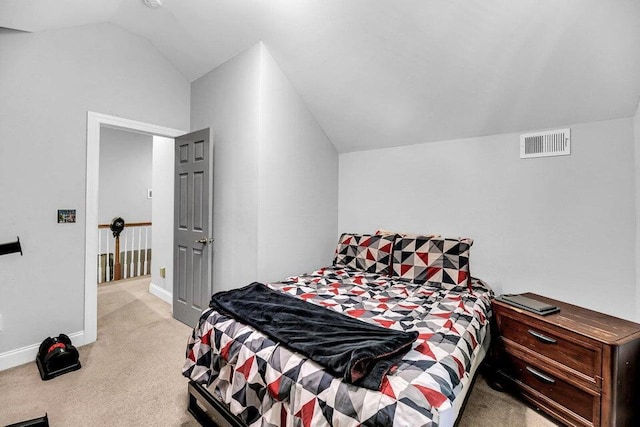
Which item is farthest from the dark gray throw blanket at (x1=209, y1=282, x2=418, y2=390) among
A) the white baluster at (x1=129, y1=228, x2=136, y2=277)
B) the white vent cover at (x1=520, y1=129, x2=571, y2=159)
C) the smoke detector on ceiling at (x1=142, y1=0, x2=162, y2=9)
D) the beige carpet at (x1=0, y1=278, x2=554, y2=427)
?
the white baluster at (x1=129, y1=228, x2=136, y2=277)

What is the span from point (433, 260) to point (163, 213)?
11.2ft

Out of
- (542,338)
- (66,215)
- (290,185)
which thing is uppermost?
(290,185)

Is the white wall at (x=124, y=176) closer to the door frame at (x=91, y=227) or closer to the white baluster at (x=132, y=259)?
the white baluster at (x=132, y=259)

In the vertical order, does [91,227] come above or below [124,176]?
below

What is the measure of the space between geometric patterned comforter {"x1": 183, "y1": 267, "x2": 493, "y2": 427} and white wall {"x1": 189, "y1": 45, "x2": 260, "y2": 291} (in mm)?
728

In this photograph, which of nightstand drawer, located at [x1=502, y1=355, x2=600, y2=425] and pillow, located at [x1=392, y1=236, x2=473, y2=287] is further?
pillow, located at [x1=392, y1=236, x2=473, y2=287]

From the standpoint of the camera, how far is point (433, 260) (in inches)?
101

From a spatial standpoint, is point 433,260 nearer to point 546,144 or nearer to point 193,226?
point 546,144

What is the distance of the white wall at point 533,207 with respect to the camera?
2.11 meters

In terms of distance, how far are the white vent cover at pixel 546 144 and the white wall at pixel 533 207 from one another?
46 mm

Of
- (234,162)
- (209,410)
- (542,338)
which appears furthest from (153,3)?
(542,338)

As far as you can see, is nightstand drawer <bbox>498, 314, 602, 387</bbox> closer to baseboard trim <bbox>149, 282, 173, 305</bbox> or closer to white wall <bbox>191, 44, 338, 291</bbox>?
white wall <bbox>191, 44, 338, 291</bbox>

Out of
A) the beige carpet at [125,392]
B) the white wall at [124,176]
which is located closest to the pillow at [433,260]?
the beige carpet at [125,392]

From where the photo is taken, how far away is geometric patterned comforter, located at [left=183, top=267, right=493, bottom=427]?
1.13 m
